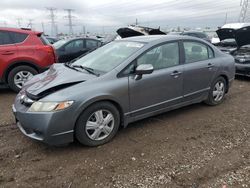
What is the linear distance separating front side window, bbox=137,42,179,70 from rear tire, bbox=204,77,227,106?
1.22 metres

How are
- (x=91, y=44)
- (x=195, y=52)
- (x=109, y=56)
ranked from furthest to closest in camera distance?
(x=91, y=44) < (x=195, y=52) < (x=109, y=56)

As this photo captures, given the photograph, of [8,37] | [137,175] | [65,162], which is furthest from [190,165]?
[8,37]

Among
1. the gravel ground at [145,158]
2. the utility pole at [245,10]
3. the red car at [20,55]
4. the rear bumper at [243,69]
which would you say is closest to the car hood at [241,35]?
the rear bumper at [243,69]

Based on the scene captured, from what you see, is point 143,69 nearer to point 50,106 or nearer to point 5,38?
point 50,106

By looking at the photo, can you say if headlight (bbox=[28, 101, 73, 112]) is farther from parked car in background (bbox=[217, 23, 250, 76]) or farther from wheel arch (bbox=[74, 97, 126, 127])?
parked car in background (bbox=[217, 23, 250, 76])

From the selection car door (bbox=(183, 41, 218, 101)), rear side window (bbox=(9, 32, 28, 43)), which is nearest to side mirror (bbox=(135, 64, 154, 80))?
car door (bbox=(183, 41, 218, 101))

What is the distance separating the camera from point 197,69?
4.49m

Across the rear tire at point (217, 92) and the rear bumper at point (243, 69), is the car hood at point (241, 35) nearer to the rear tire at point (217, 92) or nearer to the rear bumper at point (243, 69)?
the rear bumper at point (243, 69)

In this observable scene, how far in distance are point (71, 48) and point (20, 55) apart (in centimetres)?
374

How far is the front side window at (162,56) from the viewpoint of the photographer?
3.88m

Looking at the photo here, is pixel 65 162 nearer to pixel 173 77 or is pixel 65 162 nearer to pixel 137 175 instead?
pixel 137 175

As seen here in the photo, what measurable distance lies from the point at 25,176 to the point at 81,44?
7.71 m

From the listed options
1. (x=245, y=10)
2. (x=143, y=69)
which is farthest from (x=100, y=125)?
(x=245, y=10)

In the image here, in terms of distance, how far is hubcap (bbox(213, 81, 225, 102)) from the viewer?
504 centimetres
